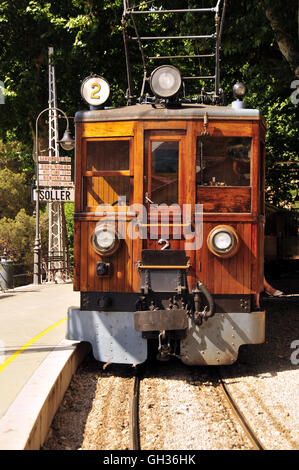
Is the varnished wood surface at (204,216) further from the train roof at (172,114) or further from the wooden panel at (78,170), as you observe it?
the wooden panel at (78,170)

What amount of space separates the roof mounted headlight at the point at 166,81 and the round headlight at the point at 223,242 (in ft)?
6.05

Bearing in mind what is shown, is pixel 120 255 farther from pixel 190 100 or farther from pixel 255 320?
pixel 190 100

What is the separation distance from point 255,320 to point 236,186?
1678mm

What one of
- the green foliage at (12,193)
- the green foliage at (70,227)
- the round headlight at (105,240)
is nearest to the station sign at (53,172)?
the round headlight at (105,240)

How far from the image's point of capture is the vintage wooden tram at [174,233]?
7289mm

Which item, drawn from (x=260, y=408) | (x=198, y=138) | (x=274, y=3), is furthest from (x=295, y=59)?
(x=260, y=408)

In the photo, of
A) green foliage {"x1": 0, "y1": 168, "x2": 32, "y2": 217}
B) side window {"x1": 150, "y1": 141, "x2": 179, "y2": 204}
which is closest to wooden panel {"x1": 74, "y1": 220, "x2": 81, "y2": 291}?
side window {"x1": 150, "y1": 141, "x2": 179, "y2": 204}

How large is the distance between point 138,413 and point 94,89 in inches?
169

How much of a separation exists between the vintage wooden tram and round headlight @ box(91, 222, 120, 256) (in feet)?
0.04

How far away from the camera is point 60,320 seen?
10.8 meters

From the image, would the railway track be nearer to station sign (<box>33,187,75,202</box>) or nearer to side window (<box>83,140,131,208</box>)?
side window (<box>83,140,131,208</box>)

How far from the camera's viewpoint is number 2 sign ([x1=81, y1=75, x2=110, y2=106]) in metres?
7.97

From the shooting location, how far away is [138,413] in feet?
20.1

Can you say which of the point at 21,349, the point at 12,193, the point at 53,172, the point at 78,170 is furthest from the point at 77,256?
the point at 12,193
